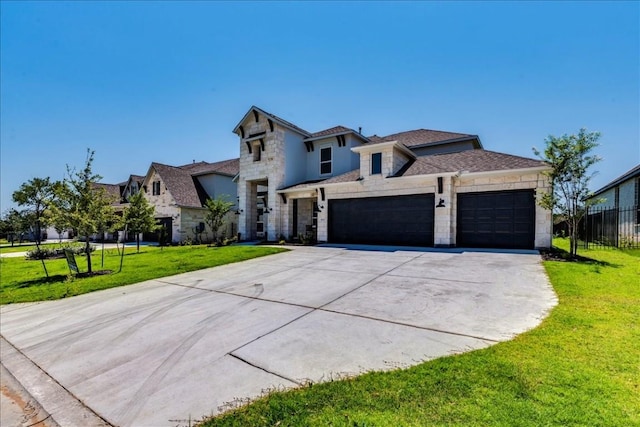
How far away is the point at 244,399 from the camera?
9.09 ft

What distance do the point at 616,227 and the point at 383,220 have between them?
12.5 m

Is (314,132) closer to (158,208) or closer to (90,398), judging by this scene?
(158,208)

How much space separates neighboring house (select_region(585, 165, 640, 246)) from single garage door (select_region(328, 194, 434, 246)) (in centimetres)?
719

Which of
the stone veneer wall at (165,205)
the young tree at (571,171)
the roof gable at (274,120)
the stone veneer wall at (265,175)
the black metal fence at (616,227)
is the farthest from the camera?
the stone veneer wall at (165,205)

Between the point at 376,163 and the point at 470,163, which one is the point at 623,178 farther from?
the point at 376,163

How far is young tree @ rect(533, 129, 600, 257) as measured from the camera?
995 centimetres

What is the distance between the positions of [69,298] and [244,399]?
24.5 ft

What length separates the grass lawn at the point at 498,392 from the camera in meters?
2.22

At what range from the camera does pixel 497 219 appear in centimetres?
1302

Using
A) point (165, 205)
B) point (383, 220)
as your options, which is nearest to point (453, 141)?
point (383, 220)

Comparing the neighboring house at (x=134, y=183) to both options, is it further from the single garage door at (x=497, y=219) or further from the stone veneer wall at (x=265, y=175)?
the single garage door at (x=497, y=219)

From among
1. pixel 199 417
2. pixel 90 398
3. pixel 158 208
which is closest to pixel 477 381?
pixel 199 417

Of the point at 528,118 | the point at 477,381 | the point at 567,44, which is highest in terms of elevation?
the point at 567,44

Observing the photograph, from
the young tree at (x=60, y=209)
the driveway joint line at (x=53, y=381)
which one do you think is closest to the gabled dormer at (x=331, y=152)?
the young tree at (x=60, y=209)
